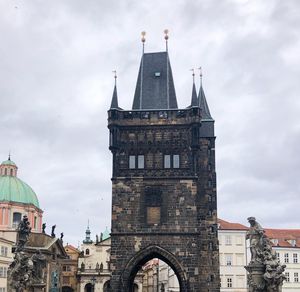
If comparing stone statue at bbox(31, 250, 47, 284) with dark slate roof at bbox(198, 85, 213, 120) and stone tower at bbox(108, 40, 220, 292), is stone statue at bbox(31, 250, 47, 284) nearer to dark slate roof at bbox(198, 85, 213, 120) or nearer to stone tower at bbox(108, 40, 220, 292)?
stone tower at bbox(108, 40, 220, 292)

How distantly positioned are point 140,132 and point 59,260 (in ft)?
97.9

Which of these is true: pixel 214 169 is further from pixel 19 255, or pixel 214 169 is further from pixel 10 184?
pixel 10 184

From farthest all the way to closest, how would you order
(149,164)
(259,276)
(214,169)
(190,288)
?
1. (214,169)
2. (149,164)
3. (190,288)
4. (259,276)

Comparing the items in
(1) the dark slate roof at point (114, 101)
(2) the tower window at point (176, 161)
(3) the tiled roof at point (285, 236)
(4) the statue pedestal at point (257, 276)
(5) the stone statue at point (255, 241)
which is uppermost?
(1) the dark slate roof at point (114, 101)

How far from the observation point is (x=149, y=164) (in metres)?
40.2

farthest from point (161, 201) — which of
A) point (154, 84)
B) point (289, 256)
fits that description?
point (289, 256)

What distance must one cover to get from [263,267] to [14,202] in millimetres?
49878

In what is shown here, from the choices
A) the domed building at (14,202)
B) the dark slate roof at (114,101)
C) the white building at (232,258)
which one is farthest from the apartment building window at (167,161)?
the domed building at (14,202)

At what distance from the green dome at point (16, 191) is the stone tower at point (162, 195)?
2825 cm

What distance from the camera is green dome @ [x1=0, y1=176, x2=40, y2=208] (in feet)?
216

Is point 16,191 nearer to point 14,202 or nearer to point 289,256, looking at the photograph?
point 14,202

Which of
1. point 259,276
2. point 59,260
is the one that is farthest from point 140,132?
point 59,260

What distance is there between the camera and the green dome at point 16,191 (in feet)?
216

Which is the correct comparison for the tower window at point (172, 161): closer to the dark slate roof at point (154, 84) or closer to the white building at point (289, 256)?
the dark slate roof at point (154, 84)
